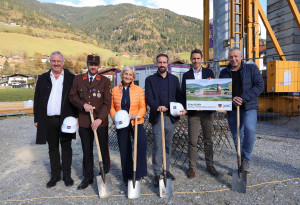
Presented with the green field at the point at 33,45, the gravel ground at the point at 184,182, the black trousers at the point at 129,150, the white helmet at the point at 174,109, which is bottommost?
the gravel ground at the point at 184,182

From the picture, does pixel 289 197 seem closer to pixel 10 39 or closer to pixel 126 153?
pixel 126 153

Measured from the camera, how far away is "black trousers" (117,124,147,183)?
3.26m

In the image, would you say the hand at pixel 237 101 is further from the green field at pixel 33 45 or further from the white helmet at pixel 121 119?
the green field at pixel 33 45

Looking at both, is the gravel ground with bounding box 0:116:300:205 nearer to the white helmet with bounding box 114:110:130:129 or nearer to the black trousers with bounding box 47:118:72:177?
the black trousers with bounding box 47:118:72:177

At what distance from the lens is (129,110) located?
125 inches

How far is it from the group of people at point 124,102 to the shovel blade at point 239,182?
1.52 feet

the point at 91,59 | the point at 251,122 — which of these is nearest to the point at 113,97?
the point at 91,59

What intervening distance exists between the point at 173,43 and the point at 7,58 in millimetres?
114166

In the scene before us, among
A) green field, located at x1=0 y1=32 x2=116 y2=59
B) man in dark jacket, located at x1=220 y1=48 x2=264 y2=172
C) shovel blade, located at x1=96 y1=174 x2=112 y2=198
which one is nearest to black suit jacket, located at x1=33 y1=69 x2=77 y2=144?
shovel blade, located at x1=96 y1=174 x2=112 y2=198

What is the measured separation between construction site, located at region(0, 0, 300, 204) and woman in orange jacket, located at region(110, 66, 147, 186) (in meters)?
0.36

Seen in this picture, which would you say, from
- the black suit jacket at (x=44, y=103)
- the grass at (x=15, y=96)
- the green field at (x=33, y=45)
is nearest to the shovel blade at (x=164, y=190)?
the black suit jacket at (x=44, y=103)

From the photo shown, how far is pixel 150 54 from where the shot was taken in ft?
496

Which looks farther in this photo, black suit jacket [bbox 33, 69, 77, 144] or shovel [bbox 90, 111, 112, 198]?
black suit jacket [bbox 33, 69, 77, 144]

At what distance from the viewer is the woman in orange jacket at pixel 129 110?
10.4 feet
